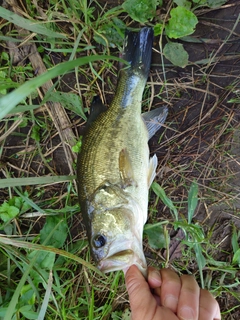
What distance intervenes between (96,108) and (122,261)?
1157 millimetres

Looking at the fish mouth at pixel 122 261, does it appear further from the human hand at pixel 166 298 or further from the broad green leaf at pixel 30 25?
the broad green leaf at pixel 30 25

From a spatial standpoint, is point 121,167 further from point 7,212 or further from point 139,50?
point 7,212

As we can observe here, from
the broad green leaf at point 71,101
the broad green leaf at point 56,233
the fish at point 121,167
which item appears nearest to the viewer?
the fish at point 121,167

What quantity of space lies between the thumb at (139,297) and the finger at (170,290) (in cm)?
7

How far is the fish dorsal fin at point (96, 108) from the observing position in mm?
2529

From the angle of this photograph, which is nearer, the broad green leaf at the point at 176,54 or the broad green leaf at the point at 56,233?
the broad green leaf at the point at 176,54

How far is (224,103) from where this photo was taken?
2.68 m

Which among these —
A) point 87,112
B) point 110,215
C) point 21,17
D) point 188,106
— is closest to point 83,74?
point 87,112

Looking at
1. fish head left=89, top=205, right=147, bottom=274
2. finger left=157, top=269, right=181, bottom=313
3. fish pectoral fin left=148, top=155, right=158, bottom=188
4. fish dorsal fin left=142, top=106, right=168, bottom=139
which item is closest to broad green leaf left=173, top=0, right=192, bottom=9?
fish dorsal fin left=142, top=106, right=168, bottom=139

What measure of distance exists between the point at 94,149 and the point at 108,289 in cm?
132

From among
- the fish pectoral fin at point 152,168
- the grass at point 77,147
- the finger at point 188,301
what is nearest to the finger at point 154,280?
the finger at point 188,301

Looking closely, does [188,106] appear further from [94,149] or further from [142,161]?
[94,149]

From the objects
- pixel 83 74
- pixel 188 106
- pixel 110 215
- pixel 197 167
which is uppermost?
pixel 83 74

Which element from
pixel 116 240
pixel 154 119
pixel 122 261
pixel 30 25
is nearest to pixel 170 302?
pixel 122 261
